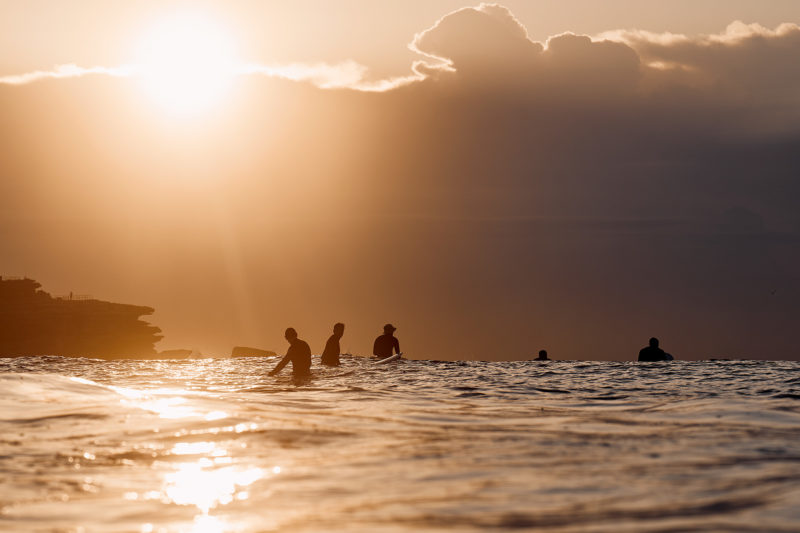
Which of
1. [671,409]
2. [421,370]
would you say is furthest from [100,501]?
[421,370]

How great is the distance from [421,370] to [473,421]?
14.5 m

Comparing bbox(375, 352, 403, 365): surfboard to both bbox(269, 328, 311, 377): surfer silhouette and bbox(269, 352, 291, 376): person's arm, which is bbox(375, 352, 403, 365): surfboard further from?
bbox(269, 352, 291, 376): person's arm

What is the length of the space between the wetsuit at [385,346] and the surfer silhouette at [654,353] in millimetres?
9367

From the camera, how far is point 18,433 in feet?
29.5

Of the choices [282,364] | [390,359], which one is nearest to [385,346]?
[390,359]

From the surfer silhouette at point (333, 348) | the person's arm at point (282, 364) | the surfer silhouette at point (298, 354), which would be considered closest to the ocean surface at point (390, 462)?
the person's arm at point (282, 364)

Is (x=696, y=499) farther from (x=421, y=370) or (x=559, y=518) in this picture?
(x=421, y=370)

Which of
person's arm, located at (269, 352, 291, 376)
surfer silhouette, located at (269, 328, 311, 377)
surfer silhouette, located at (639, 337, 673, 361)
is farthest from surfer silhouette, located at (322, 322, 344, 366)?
surfer silhouette, located at (639, 337, 673, 361)

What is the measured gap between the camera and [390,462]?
7348 millimetres

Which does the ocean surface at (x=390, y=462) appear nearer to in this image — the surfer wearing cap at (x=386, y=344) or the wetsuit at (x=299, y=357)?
the wetsuit at (x=299, y=357)

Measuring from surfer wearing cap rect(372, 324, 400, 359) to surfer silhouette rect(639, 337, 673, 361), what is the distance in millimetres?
9367

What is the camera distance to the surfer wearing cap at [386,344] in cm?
2977

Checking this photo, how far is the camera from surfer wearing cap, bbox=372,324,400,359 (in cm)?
2977

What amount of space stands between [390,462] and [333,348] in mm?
19400
